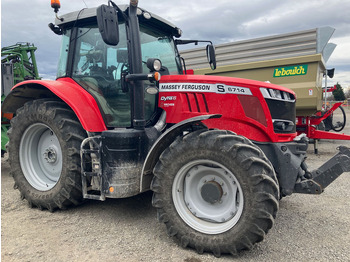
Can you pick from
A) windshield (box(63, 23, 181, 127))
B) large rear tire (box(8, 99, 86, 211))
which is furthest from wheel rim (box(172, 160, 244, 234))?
large rear tire (box(8, 99, 86, 211))

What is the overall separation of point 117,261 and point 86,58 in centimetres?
226

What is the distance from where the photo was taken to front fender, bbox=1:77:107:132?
3.14 m

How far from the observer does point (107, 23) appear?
2510mm

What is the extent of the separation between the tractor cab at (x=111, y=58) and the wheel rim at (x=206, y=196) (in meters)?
0.84

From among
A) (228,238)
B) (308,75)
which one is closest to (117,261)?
(228,238)

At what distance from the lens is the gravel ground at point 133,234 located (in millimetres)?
2467

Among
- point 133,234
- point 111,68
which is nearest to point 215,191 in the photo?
point 133,234

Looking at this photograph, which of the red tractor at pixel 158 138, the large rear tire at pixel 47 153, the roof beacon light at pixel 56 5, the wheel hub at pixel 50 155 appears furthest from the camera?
the wheel hub at pixel 50 155

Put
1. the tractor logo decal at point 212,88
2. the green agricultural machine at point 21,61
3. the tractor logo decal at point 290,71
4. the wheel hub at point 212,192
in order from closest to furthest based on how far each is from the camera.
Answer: the wheel hub at point 212,192 < the tractor logo decal at point 212,88 < the tractor logo decal at point 290,71 < the green agricultural machine at point 21,61

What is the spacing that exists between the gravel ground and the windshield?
109 cm

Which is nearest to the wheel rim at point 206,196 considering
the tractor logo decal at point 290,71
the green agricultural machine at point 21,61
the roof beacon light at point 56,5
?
the roof beacon light at point 56,5

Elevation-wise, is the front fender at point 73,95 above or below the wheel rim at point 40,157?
above

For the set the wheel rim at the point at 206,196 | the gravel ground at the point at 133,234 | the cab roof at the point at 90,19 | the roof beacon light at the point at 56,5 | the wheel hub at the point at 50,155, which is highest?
the roof beacon light at the point at 56,5

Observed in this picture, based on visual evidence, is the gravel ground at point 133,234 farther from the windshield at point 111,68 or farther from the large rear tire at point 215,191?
the windshield at point 111,68
